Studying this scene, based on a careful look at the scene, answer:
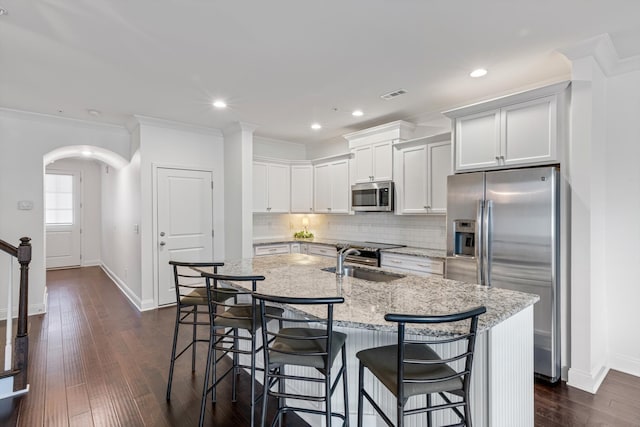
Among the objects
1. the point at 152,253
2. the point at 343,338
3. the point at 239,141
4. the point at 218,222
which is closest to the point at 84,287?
the point at 152,253

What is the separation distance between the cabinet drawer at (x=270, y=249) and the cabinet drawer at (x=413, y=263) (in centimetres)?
187

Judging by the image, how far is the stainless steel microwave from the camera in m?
4.50

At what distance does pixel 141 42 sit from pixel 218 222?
3238 millimetres

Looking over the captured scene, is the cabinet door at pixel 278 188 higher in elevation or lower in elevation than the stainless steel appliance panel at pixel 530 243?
higher

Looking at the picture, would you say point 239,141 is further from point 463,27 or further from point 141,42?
point 463,27

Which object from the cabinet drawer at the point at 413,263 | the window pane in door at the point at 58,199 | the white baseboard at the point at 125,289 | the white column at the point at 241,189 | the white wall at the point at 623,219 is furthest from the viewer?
the window pane in door at the point at 58,199

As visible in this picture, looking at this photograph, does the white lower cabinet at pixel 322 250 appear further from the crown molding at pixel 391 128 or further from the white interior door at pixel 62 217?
the white interior door at pixel 62 217

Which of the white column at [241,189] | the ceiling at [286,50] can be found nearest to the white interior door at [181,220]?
the white column at [241,189]

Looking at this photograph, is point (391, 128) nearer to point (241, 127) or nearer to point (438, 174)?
point (438, 174)

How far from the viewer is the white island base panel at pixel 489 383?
1.57 metres

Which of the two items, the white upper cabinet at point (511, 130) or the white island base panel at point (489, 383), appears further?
the white upper cabinet at point (511, 130)

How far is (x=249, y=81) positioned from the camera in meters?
3.29

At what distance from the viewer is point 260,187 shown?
552 centimetres

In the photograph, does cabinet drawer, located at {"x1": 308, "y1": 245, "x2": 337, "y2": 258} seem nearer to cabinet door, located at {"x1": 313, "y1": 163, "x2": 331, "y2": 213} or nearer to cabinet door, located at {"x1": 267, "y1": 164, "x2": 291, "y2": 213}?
cabinet door, located at {"x1": 313, "y1": 163, "x2": 331, "y2": 213}
